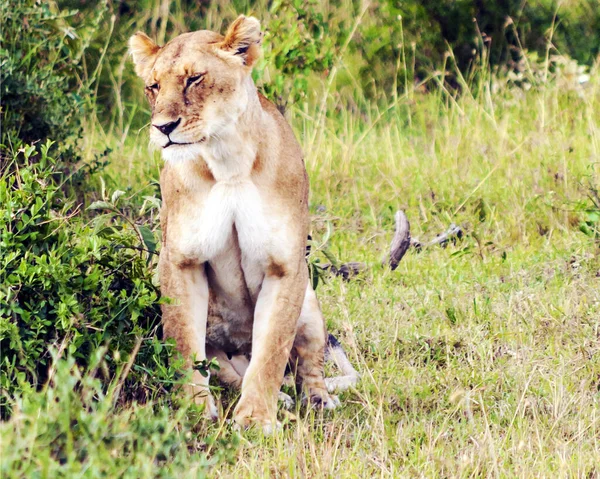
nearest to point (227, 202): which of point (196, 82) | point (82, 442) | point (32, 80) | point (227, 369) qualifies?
point (196, 82)

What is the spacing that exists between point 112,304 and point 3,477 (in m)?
1.12

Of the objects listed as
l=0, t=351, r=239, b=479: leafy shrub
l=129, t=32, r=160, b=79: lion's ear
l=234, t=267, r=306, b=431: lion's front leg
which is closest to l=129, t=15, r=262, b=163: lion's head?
l=129, t=32, r=160, b=79: lion's ear

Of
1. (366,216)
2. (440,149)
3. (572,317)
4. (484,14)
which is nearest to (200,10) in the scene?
(484,14)

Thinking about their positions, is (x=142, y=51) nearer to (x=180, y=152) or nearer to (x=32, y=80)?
(x=180, y=152)

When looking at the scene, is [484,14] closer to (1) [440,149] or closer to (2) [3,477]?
(1) [440,149]

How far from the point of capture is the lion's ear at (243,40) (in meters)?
3.77

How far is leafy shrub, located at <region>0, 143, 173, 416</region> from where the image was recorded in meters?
3.39

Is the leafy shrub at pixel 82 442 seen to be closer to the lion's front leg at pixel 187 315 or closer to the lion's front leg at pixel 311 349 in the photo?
the lion's front leg at pixel 187 315

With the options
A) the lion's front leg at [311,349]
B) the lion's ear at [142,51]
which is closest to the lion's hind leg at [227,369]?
the lion's front leg at [311,349]

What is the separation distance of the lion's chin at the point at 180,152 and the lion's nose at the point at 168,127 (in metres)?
0.06

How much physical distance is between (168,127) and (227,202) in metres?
0.33

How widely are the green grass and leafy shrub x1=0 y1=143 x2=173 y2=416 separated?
0.62 ft

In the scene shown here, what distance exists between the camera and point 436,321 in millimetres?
4816

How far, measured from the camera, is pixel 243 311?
4.00 meters
